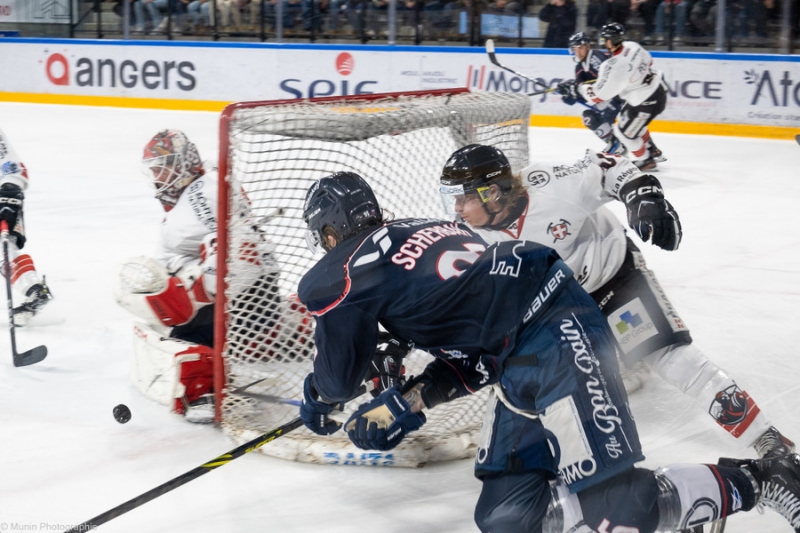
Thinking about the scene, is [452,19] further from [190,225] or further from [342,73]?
[190,225]

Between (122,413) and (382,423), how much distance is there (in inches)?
48.1

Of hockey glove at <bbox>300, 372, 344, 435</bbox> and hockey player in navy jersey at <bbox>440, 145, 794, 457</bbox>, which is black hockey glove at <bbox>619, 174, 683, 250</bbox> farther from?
hockey glove at <bbox>300, 372, 344, 435</bbox>

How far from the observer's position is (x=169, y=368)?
122 inches

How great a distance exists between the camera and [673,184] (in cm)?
711

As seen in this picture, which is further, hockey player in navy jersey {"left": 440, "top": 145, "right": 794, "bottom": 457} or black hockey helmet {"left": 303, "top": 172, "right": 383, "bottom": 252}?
A: hockey player in navy jersey {"left": 440, "top": 145, "right": 794, "bottom": 457}

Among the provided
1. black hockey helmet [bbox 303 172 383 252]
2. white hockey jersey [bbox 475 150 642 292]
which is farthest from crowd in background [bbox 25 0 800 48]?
black hockey helmet [bbox 303 172 383 252]

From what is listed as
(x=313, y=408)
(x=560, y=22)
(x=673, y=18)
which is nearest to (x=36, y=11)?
(x=560, y=22)

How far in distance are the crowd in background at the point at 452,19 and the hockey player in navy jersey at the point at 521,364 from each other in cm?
842

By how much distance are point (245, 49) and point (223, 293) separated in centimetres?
945

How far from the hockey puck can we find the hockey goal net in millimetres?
297

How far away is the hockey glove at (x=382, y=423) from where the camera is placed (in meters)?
2.05

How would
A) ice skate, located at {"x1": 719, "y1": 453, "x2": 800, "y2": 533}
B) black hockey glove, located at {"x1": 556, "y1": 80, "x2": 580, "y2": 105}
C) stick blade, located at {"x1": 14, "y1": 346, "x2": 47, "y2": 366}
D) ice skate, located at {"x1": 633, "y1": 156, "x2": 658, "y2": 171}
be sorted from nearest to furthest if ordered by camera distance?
ice skate, located at {"x1": 719, "y1": 453, "x2": 800, "y2": 533}
stick blade, located at {"x1": 14, "y1": 346, "x2": 47, "y2": 366}
ice skate, located at {"x1": 633, "y1": 156, "x2": 658, "y2": 171}
black hockey glove, located at {"x1": 556, "y1": 80, "x2": 580, "y2": 105}

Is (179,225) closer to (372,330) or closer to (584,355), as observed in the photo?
(372,330)

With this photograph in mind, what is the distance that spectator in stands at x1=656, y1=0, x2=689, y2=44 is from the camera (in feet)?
32.1
